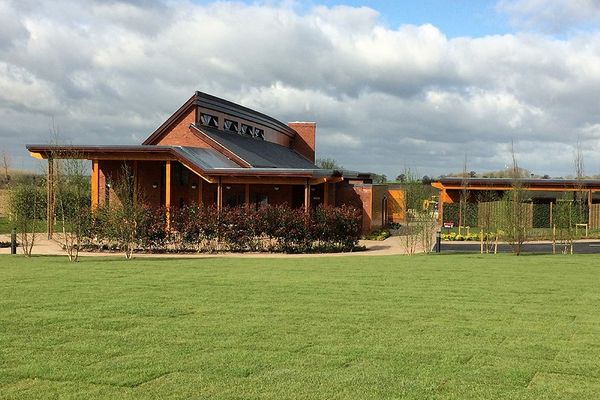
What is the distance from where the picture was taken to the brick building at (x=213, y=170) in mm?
27422

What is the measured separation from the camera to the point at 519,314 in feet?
30.3

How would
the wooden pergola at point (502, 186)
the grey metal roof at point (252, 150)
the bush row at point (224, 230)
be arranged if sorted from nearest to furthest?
1. the bush row at point (224, 230)
2. the grey metal roof at point (252, 150)
3. the wooden pergola at point (502, 186)

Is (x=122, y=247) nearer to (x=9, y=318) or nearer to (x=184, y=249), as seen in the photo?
(x=184, y=249)

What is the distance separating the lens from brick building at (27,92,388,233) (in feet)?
90.0

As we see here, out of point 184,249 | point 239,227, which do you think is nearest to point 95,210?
point 184,249

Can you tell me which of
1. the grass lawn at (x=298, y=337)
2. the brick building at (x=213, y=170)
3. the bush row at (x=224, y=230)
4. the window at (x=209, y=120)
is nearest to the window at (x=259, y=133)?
the brick building at (x=213, y=170)

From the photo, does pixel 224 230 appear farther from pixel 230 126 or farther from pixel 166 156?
pixel 230 126

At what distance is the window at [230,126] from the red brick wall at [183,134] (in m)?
3.77

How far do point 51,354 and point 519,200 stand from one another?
20.0m

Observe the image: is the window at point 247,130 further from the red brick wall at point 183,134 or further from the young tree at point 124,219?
the young tree at point 124,219

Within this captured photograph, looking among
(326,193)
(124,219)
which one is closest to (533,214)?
(326,193)

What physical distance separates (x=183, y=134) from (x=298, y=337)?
27.4 meters

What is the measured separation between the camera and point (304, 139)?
167 ft

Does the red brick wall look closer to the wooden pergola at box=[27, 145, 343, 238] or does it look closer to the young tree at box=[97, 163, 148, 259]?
the wooden pergola at box=[27, 145, 343, 238]
